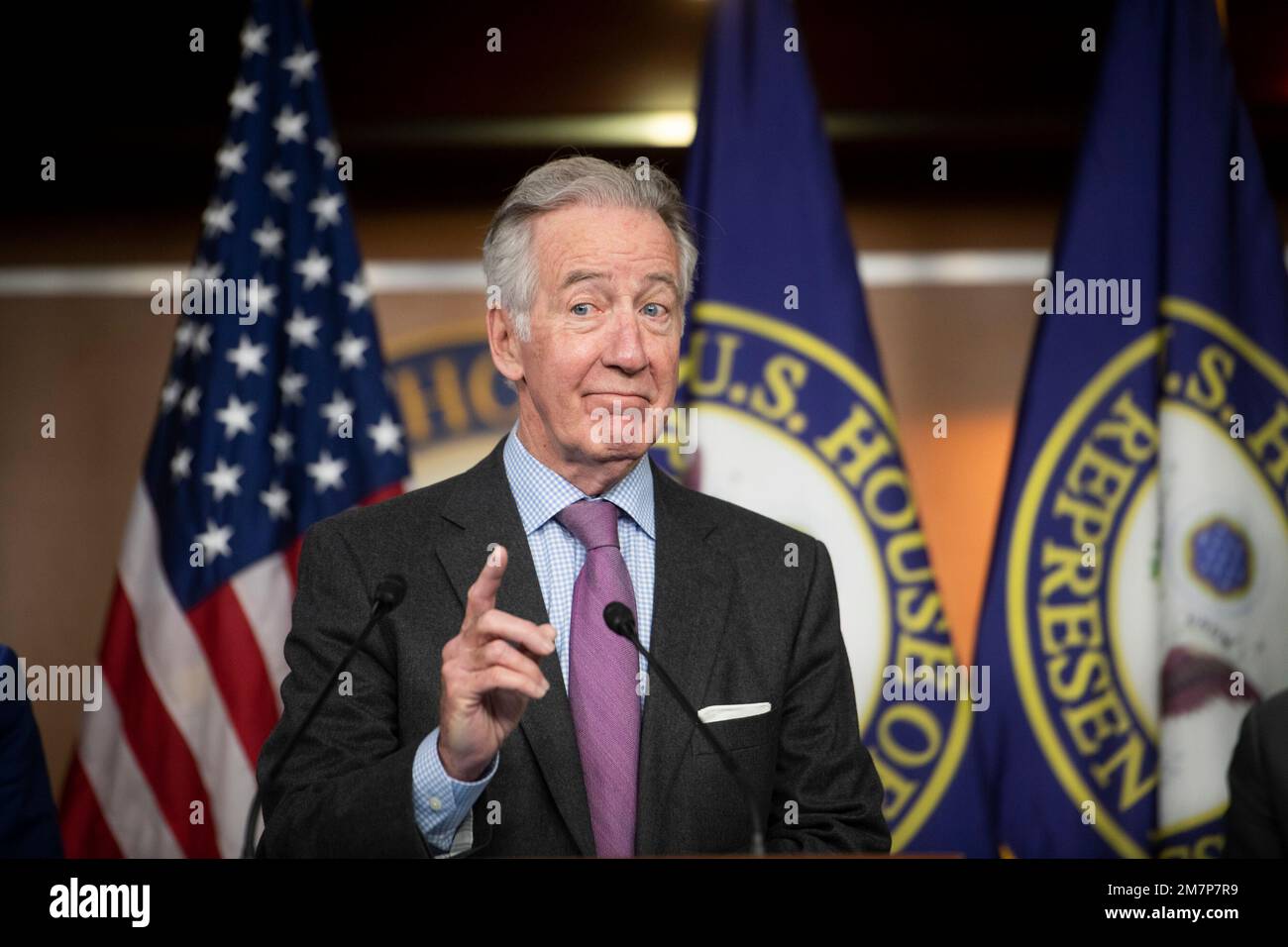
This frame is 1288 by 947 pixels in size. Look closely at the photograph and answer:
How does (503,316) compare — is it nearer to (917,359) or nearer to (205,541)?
(205,541)

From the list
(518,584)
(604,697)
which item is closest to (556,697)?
(604,697)

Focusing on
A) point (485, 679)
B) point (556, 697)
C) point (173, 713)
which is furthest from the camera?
point (173, 713)

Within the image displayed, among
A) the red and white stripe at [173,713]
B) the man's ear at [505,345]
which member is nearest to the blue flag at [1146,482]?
the man's ear at [505,345]

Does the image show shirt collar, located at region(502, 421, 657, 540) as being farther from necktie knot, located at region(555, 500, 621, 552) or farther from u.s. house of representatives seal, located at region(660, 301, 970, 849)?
u.s. house of representatives seal, located at region(660, 301, 970, 849)

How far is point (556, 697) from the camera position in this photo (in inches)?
68.9

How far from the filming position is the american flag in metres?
3.23

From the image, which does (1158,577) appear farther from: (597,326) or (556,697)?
(556,697)

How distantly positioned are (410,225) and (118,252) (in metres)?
1.04

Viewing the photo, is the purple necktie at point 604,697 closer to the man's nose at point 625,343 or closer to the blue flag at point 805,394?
the man's nose at point 625,343

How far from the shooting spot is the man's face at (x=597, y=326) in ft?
6.35

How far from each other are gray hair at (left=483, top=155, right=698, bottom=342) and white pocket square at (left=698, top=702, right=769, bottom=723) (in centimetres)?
64

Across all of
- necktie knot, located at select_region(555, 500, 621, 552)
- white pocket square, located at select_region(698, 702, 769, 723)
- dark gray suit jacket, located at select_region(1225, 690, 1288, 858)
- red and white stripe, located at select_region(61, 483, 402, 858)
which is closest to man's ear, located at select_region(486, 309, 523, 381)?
necktie knot, located at select_region(555, 500, 621, 552)

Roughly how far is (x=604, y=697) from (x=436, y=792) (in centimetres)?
34
